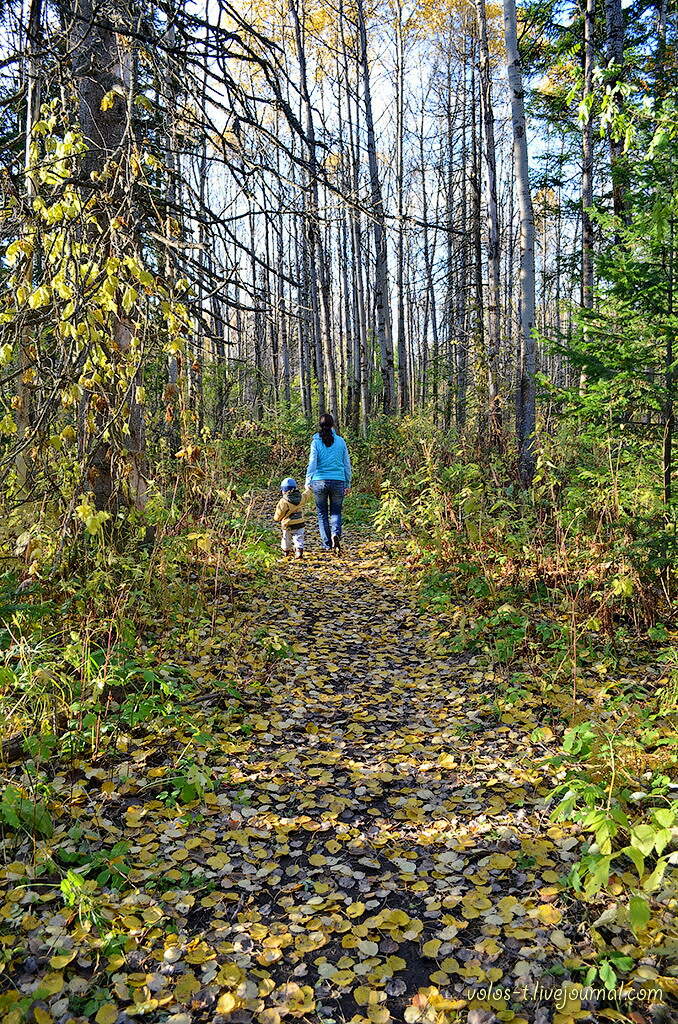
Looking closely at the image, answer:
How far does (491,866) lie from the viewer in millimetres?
2844

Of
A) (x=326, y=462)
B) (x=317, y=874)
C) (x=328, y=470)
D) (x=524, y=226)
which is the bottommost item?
(x=317, y=874)

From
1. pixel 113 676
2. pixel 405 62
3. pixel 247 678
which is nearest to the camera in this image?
pixel 113 676

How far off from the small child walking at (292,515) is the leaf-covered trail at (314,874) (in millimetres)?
3480

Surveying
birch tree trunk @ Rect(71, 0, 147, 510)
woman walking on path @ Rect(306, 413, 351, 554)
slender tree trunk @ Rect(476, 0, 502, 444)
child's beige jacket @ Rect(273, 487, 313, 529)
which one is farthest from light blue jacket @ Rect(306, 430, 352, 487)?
birch tree trunk @ Rect(71, 0, 147, 510)

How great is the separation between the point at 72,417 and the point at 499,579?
400 centimetres

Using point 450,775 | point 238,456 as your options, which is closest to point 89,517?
point 450,775

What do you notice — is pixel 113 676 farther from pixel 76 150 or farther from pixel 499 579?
pixel 499 579

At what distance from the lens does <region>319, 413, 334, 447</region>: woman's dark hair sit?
7678mm

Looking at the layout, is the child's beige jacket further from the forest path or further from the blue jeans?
the forest path

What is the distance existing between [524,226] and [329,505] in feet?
14.4

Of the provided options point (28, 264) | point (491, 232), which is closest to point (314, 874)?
point (28, 264)

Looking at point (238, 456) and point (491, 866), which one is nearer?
point (491, 866)

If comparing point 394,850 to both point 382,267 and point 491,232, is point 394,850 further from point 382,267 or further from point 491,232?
point 382,267

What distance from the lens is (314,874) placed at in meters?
2.90
